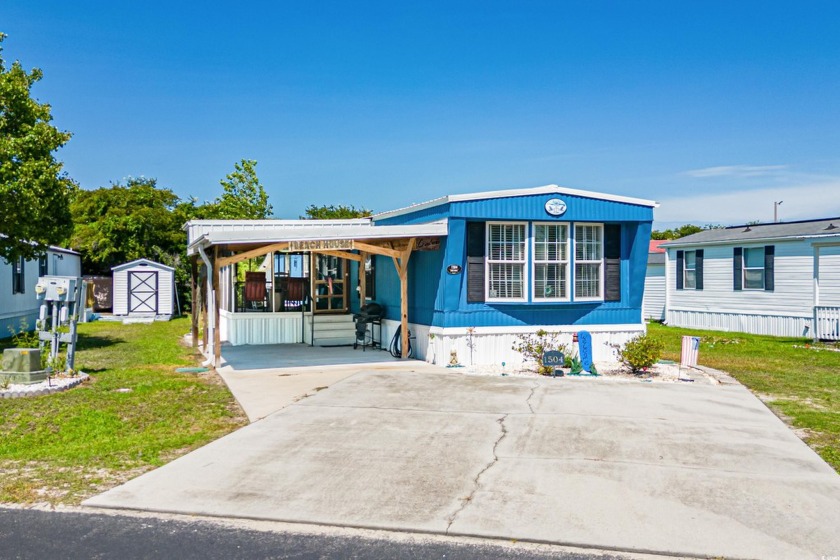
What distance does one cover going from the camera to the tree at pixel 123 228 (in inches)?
1312

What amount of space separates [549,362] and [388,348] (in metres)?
4.61

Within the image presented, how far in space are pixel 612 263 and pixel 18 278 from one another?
17.1 meters

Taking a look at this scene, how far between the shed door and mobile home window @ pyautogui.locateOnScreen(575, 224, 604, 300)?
20.8 metres

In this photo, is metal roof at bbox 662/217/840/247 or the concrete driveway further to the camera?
metal roof at bbox 662/217/840/247

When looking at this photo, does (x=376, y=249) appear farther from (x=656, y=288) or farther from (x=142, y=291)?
(x=142, y=291)

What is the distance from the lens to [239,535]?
16.0 ft

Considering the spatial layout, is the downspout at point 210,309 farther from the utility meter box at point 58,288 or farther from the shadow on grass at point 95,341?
the shadow on grass at point 95,341

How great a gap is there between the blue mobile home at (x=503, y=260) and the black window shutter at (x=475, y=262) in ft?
0.06

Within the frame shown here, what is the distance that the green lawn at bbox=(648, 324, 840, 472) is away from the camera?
823cm

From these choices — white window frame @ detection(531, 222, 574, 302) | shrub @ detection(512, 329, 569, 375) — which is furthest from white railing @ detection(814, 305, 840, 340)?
shrub @ detection(512, 329, 569, 375)

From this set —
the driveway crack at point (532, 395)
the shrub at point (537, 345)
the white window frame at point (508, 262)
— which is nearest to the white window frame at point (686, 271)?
the shrub at point (537, 345)

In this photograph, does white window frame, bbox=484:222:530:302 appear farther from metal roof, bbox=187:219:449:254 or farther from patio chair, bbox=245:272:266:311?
patio chair, bbox=245:272:266:311

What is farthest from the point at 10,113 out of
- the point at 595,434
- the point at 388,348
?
the point at 595,434

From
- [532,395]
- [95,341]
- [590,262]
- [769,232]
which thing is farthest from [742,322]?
[95,341]
